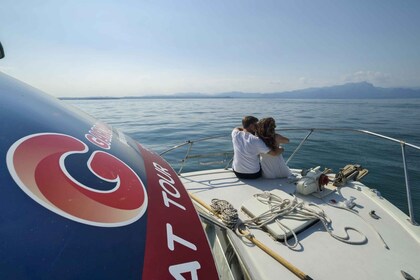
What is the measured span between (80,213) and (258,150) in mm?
2660

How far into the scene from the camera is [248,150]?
3.20 meters

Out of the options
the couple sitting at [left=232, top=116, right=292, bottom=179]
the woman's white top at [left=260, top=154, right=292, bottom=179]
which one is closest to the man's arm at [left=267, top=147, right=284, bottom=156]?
the couple sitting at [left=232, top=116, right=292, bottom=179]

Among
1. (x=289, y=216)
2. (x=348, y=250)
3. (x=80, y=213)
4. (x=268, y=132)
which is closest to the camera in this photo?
(x=80, y=213)

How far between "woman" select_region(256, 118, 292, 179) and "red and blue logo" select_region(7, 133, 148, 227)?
2.36 m

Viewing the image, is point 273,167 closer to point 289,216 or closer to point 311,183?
point 311,183

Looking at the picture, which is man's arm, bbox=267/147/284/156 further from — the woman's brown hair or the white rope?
the white rope

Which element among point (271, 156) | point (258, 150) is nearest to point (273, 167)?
point (271, 156)

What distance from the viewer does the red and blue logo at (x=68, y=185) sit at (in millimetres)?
732

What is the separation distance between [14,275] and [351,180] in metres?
3.90

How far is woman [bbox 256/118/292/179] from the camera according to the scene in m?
3.09

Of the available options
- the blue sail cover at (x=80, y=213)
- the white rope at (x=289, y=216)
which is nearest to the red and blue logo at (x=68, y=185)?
the blue sail cover at (x=80, y=213)

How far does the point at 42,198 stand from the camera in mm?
713

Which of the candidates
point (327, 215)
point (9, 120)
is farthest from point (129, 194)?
point (327, 215)

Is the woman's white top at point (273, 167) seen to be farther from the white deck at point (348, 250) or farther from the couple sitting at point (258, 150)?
the white deck at point (348, 250)
